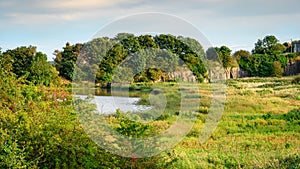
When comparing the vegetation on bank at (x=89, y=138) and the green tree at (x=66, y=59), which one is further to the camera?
the green tree at (x=66, y=59)

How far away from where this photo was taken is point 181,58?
1319 centimetres

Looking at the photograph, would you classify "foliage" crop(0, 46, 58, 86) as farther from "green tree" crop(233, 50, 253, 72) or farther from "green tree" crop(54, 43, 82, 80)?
"green tree" crop(233, 50, 253, 72)

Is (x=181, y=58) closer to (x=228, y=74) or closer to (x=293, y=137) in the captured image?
(x=293, y=137)

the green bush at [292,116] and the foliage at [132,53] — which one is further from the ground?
the foliage at [132,53]

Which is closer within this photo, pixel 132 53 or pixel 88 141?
pixel 88 141

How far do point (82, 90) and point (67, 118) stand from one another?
2272 mm

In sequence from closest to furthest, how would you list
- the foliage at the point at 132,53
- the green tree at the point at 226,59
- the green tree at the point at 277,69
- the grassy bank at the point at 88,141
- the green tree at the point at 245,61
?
the grassy bank at the point at 88,141 < the foliage at the point at 132,53 < the green tree at the point at 226,59 < the green tree at the point at 277,69 < the green tree at the point at 245,61

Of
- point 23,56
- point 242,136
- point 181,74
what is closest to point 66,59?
point 23,56

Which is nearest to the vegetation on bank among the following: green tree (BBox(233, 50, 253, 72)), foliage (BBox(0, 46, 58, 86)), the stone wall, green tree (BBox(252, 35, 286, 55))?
the stone wall

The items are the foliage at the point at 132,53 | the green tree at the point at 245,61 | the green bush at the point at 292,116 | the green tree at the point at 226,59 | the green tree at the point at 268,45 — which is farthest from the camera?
the green tree at the point at 268,45

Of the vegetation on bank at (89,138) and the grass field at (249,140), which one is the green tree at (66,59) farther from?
the vegetation on bank at (89,138)

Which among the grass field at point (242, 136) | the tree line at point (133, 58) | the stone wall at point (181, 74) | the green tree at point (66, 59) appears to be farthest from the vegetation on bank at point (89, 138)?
the green tree at point (66, 59)

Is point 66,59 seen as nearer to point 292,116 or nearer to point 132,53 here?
point 292,116

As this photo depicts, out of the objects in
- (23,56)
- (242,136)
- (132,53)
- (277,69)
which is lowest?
(242,136)
